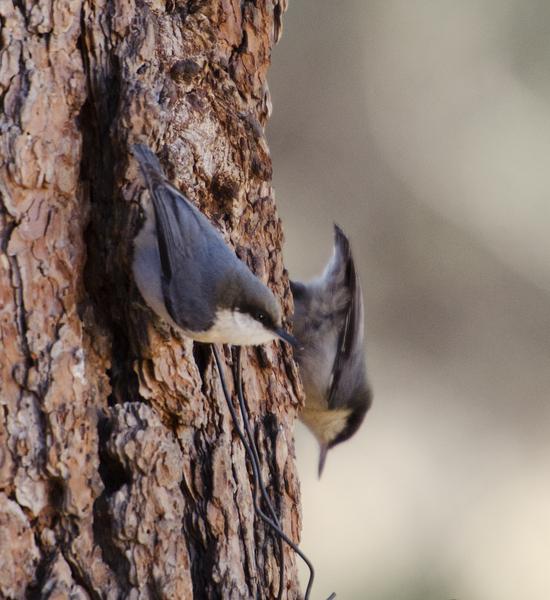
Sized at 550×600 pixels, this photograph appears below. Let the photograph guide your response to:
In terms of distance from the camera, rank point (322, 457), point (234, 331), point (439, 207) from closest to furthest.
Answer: point (234, 331), point (322, 457), point (439, 207)

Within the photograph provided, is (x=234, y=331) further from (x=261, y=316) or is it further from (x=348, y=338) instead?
(x=348, y=338)

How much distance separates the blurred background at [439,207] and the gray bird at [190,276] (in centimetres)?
210

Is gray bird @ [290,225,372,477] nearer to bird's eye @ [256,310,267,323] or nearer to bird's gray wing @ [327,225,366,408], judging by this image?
bird's gray wing @ [327,225,366,408]

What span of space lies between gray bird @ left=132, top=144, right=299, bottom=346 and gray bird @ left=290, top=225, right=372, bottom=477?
98 centimetres

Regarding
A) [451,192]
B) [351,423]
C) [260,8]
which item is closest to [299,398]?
[351,423]

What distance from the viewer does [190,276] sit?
1.26m

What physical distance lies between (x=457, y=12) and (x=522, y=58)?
18.4 inches

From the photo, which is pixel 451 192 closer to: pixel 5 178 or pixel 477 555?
pixel 477 555

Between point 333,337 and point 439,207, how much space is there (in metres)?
1.72

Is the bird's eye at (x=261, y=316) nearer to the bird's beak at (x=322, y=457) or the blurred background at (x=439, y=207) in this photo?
the bird's beak at (x=322, y=457)

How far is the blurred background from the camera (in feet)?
11.6

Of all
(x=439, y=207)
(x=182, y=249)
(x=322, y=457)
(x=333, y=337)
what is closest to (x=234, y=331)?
(x=182, y=249)

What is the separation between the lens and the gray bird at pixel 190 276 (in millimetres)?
1223

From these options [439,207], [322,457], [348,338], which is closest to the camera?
[348,338]
